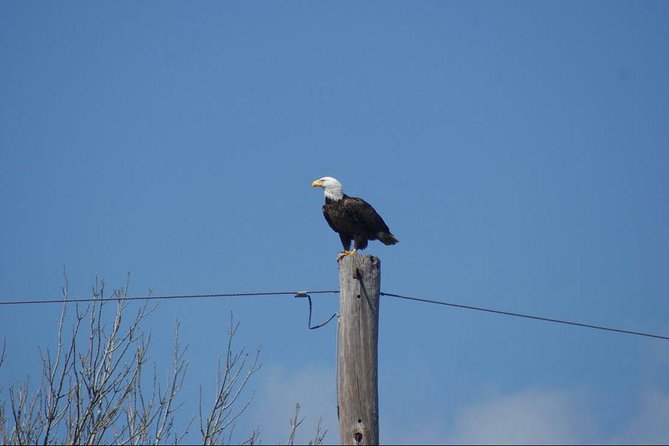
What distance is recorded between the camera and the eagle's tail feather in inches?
333

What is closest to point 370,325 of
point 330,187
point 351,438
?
point 351,438

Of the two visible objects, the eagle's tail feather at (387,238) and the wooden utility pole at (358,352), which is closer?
the wooden utility pole at (358,352)

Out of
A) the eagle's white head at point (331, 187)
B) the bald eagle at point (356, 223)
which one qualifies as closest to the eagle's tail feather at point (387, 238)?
the bald eagle at point (356, 223)

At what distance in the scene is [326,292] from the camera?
4.99 m

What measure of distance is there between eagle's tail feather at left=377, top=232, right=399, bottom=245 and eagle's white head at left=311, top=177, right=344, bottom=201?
74 centimetres

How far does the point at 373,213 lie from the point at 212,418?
11.2ft

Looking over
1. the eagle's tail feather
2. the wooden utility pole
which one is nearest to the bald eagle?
the eagle's tail feather

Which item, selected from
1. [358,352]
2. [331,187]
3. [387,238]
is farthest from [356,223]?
[358,352]

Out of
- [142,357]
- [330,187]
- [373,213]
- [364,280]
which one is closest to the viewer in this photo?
[364,280]

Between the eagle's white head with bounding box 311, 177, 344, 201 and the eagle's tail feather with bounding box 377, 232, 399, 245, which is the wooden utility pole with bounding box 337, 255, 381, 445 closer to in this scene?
the eagle's tail feather with bounding box 377, 232, 399, 245

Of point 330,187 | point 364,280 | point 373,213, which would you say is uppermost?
point 330,187

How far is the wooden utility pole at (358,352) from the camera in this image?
402 cm

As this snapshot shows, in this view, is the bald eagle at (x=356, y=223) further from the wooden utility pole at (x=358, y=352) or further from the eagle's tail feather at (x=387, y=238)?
the wooden utility pole at (x=358, y=352)

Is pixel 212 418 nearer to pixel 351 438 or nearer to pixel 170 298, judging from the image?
pixel 170 298
